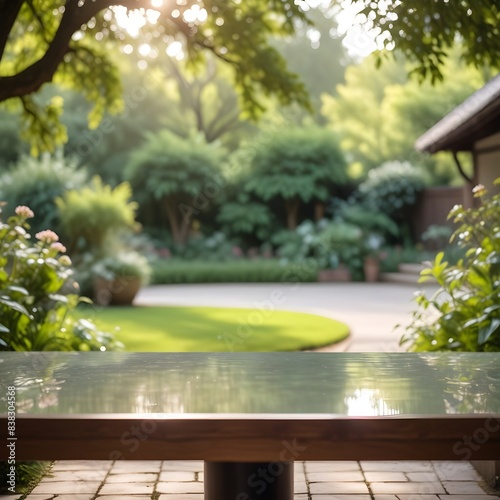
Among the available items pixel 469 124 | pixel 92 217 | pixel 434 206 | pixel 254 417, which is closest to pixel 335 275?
pixel 434 206

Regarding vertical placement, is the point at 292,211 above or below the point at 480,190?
below

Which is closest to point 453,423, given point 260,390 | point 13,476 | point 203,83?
point 260,390

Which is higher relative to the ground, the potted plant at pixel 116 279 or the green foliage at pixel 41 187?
the green foliage at pixel 41 187

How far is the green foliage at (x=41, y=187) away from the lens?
53.8 feet

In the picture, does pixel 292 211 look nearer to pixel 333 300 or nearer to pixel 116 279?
pixel 333 300

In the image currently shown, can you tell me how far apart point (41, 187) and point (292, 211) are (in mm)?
8959

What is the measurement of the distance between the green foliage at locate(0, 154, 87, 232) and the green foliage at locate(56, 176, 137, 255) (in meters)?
1.71

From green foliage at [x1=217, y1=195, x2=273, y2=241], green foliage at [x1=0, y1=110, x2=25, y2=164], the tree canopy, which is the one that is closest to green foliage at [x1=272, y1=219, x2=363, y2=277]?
green foliage at [x1=217, y1=195, x2=273, y2=241]

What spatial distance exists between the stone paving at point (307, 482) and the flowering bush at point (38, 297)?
1210 millimetres

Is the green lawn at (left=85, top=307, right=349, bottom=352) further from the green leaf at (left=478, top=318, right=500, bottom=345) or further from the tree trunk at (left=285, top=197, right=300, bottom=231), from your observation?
the tree trunk at (left=285, top=197, right=300, bottom=231)

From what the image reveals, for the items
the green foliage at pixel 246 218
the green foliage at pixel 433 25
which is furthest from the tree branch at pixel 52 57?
the green foliage at pixel 246 218

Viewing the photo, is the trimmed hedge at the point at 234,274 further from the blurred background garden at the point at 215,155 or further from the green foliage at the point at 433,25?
the green foliage at the point at 433,25

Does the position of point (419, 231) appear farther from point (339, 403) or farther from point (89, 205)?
point (339, 403)

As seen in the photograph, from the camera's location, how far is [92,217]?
1435 cm
